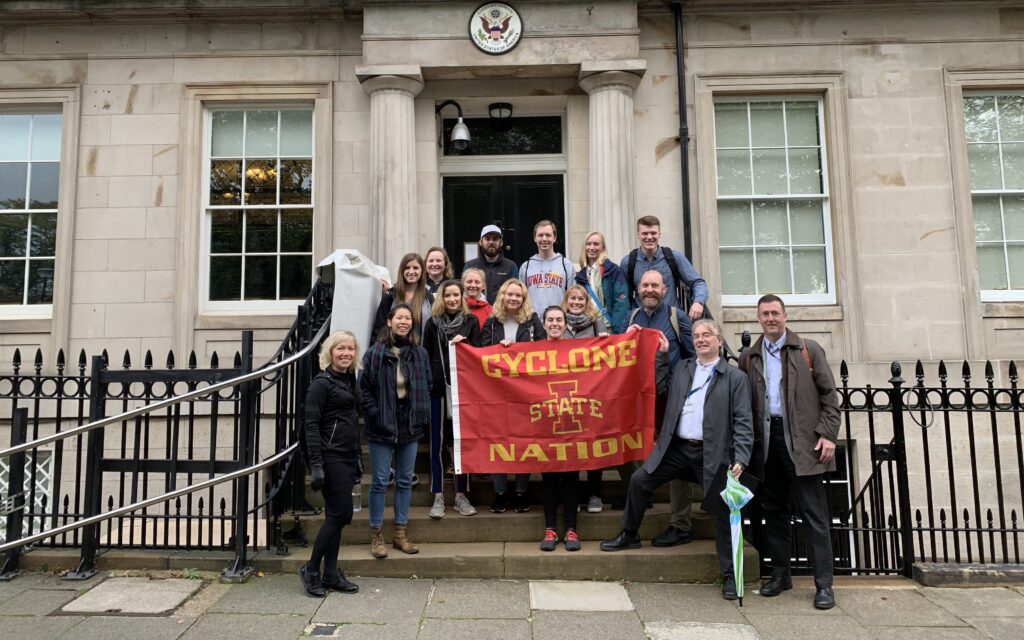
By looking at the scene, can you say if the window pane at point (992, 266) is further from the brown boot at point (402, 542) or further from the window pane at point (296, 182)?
the window pane at point (296, 182)

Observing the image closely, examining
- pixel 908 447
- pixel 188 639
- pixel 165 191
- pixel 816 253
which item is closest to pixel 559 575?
pixel 188 639

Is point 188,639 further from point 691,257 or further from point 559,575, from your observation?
point 691,257

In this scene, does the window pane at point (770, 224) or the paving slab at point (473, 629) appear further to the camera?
the window pane at point (770, 224)

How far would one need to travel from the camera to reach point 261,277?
340 inches

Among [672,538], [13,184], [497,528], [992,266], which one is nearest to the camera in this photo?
[672,538]

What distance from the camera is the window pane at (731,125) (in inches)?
347

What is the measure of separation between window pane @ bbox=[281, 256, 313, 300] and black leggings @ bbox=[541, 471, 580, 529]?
4.80 m

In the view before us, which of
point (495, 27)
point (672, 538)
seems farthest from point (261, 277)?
point (672, 538)

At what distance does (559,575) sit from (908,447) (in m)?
5.35

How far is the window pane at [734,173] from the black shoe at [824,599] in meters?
5.50

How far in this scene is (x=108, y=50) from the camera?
8711mm

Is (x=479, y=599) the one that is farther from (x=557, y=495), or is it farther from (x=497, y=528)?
(x=557, y=495)

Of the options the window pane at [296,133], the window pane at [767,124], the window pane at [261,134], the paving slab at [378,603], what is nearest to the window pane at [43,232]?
the window pane at [261,134]

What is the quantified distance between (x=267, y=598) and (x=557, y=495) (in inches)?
88.3
